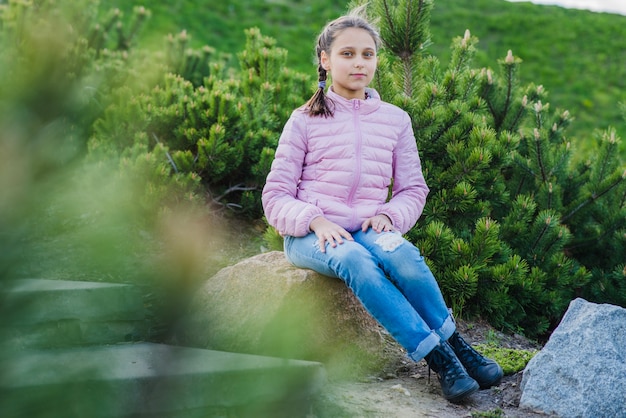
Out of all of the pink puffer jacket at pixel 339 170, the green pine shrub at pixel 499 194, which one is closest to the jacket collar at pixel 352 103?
the pink puffer jacket at pixel 339 170

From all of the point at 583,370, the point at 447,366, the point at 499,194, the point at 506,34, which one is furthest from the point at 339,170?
the point at 506,34

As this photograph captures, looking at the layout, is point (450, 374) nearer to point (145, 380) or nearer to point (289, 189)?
point (289, 189)

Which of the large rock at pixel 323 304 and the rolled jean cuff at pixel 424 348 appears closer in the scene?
the rolled jean cuff at pixel 424 348

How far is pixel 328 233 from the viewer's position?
274cm

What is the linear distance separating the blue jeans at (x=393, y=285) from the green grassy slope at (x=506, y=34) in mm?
8350

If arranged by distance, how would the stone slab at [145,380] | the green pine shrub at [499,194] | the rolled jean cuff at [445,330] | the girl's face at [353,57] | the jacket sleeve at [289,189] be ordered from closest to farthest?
the stone slab at [145,380] < the rolled jean cuff at [445,330] < the jacket sleeve at [289,189] < the girl's face at [353,57] < the green pine shrub at [499,194]

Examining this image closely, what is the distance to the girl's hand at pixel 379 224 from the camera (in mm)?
2840

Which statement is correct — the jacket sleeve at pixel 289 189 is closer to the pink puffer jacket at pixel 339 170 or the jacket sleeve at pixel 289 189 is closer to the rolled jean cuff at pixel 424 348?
the pink puffer jacket at pixel 339 170

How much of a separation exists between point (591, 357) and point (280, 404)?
2135 mm

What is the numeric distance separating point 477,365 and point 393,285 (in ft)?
1.66

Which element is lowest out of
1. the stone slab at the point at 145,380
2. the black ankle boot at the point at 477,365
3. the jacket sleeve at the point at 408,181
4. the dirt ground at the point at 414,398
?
the dirt ground at the point at 414,398

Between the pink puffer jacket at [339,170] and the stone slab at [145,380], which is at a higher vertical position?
the stone slab at [145,380]

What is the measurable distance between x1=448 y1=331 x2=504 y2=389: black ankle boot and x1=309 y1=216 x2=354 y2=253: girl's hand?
626 millimetres

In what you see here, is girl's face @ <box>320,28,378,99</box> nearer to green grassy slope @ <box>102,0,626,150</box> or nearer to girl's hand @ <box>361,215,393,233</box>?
girl's hand @ <box>361,215,393,233</box>
